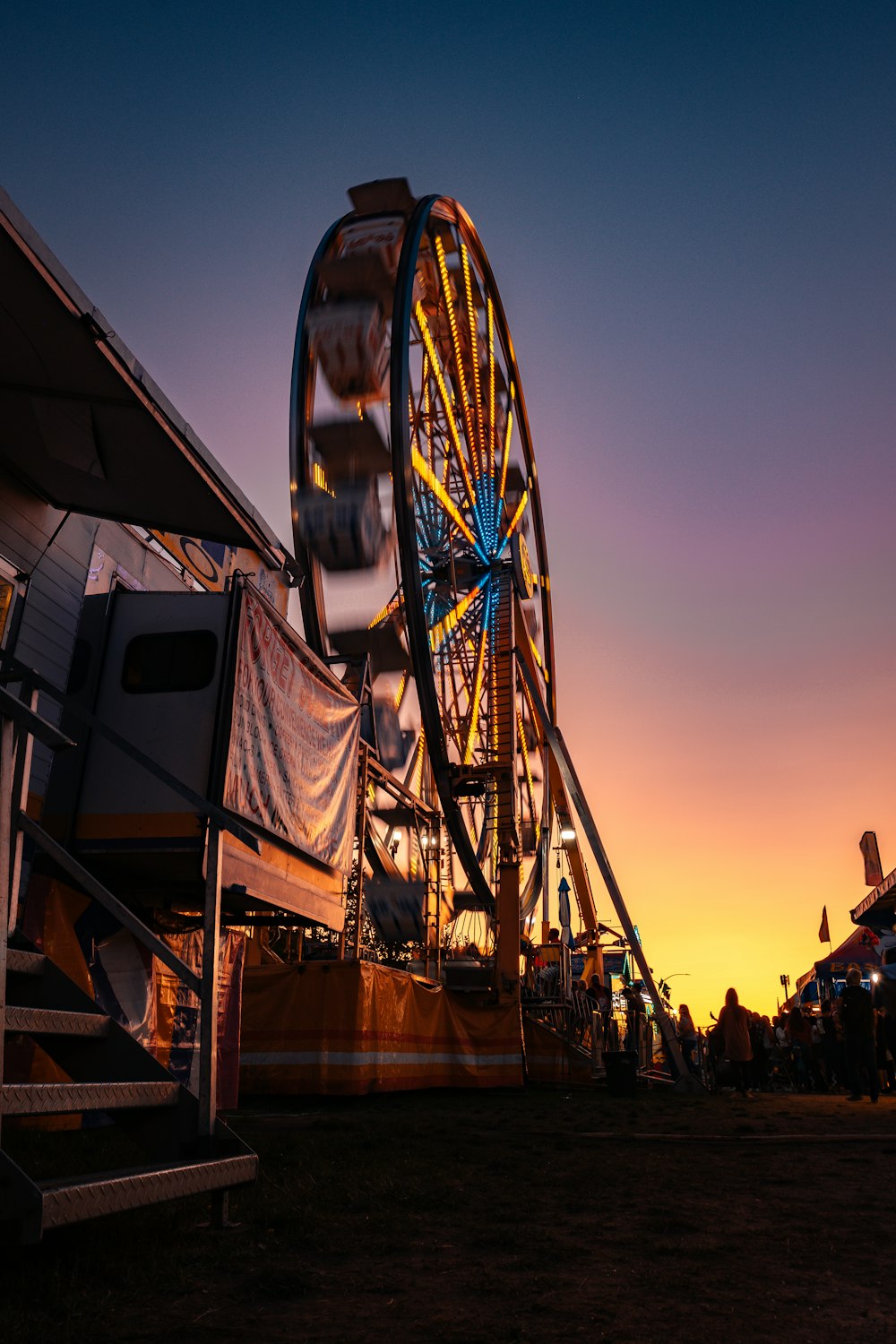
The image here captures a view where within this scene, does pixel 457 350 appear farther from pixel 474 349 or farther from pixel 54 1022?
pixel 54 1022

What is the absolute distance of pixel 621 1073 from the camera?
41.9 feet

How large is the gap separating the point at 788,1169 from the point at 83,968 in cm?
490

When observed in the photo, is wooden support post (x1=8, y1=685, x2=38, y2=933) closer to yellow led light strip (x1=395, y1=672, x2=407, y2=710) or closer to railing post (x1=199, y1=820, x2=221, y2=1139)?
railing post (x1=199, y1=820, x2=221, y2=1139)

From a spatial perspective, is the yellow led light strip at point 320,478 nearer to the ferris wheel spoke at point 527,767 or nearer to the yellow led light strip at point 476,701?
the yellow led light strip at point 476,701

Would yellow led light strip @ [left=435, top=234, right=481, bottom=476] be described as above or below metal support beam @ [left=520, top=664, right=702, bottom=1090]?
above

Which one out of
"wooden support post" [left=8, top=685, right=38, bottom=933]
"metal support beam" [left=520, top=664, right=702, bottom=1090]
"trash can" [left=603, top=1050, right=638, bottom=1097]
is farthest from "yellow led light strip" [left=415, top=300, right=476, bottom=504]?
"wooden support post" [left=8, top=685, right=38, bottom=933]

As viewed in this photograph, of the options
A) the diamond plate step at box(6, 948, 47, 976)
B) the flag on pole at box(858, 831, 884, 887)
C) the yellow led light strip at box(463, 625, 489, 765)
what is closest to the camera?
the diamond plate step at box(6, 948, 47, 976)

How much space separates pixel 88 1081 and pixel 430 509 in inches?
576

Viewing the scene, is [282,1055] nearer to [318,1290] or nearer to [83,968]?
[83,968]

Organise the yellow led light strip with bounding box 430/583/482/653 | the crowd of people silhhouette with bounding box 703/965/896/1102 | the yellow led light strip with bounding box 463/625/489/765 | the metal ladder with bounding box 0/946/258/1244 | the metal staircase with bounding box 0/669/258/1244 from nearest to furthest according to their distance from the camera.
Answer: the metal staircase with bounding box 0/669/258/1244, the metal ladder with bounding box 0/946/258/1244, the crowd of people silhhouette with bounding box 703/965/896/1102, the yellow led light strip with bounding box 463/625/489/765, the yellow led light strip with bounding box 430/583/482/653

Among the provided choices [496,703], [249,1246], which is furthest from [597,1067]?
[249,1246]

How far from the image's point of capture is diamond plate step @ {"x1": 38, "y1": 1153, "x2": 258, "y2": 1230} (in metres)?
2.38

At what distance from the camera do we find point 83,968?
715 cm

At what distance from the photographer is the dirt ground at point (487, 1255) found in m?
2.37
